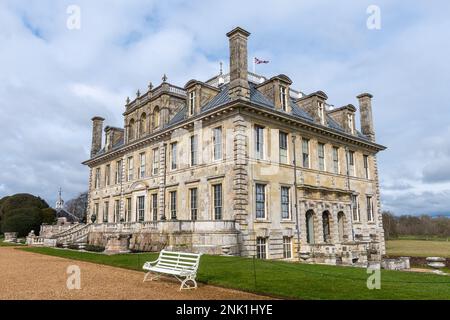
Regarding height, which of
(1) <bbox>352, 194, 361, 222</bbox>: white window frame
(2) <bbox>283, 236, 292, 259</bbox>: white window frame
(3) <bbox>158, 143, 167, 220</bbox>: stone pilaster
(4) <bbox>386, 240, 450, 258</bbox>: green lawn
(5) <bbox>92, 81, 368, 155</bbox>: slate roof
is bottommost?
(4) <bbox>386, 240, 450, 258</bbox>: green lawn

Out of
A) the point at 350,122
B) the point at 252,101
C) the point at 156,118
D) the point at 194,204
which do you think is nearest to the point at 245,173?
the point at 252,101

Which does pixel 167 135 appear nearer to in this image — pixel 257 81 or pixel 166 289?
pixel 257 81

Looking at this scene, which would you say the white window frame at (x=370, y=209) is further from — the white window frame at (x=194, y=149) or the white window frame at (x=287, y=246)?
the white window frame at (x=194, y=149)

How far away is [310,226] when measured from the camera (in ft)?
82.8

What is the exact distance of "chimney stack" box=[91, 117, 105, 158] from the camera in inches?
1593

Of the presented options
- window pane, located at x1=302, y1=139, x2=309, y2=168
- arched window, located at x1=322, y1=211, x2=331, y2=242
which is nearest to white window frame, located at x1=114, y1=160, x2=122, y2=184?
window pane, located at x1=302, y1=139, x2=309, y2=168

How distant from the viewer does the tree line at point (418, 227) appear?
69375 mm

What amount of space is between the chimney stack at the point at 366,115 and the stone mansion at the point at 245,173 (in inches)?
3.8

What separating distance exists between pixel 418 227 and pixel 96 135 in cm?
6692

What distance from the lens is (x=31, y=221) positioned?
1767 inches

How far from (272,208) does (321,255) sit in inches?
164

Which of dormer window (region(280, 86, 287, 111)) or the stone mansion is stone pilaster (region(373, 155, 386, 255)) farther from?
dormer window (region(280, 86, 287, 111))

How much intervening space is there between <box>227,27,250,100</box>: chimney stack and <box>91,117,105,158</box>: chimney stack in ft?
77.0

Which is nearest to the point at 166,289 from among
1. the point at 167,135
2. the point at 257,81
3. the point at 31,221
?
the point at 167,135
